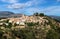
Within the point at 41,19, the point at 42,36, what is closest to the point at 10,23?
the point at 41,19

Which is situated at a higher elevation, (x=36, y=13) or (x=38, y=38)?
(x=36, y=13)

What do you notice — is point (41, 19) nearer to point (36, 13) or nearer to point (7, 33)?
point (36, 13)

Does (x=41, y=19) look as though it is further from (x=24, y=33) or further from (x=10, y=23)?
(x=24, y=33)

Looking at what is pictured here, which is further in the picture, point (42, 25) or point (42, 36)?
point (42, 25)

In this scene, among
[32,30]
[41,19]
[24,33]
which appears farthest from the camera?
[41,19]

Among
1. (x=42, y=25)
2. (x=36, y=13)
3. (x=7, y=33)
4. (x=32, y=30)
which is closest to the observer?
(x=7, y=33)

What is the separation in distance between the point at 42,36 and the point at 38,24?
1636 cm

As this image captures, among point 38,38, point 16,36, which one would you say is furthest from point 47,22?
point 16,36

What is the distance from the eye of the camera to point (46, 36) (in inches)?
2958

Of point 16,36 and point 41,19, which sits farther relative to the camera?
point 41,19

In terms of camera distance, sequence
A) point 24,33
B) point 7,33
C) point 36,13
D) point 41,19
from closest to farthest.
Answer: point 7,33, point 24,33, point 41,19, point 36,13

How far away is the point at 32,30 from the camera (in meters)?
77.9

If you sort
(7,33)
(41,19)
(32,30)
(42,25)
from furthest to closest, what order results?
(41,19) → (42,25) → (32,30) → (7,33)

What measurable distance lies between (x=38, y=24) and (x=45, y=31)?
11.3m
